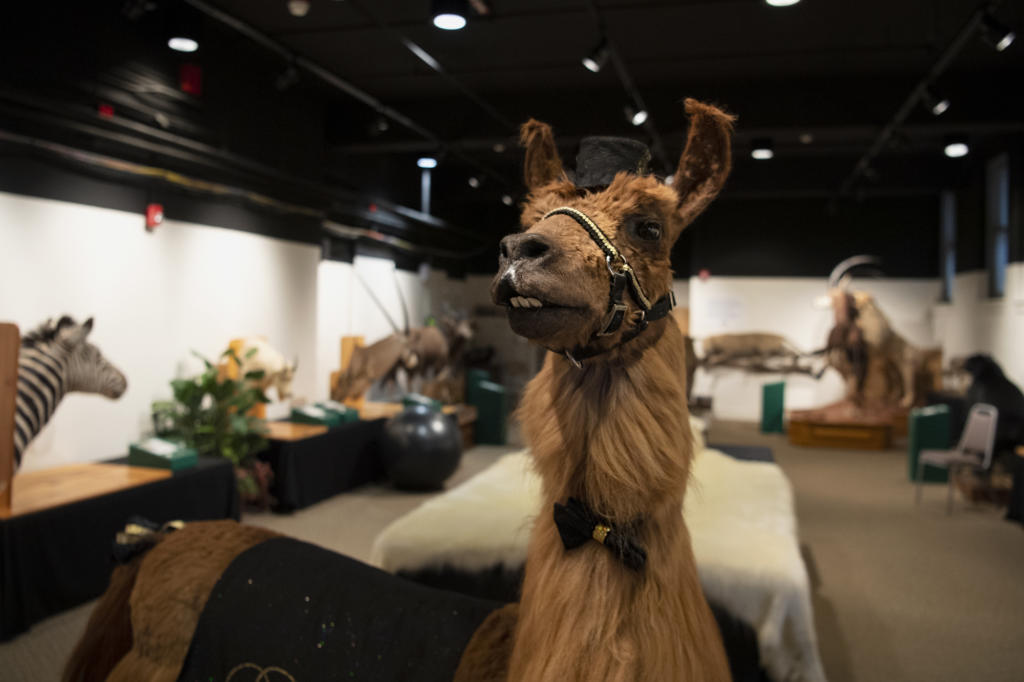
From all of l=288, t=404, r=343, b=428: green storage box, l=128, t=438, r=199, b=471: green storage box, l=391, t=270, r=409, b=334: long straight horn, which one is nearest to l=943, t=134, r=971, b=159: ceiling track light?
l=391, t=270, r=409, b=334: long straight horn

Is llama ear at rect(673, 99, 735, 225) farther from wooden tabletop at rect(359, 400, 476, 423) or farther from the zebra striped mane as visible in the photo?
wooden tabletop at rect(359, 400, 476, 423)

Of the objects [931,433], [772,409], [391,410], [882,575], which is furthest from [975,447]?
[391,410]

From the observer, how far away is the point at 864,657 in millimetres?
3258

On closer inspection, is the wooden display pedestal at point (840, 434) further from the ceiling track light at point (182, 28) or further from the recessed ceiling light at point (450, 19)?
the ceiling track light at point (182, 28)

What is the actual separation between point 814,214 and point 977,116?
180 inches

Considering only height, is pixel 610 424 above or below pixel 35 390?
above

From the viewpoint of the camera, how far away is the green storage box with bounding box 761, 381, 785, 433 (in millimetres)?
10477

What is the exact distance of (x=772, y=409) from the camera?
10531mm

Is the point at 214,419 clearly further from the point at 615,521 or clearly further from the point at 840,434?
the point at 840,434

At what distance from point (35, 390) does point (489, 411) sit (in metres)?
5.51

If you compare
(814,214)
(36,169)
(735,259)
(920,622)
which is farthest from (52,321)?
(814,214)

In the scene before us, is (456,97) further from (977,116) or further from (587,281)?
Answer: (587,281)

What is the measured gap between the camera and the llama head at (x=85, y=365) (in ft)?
13.8

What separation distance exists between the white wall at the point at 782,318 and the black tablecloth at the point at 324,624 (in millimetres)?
9995
